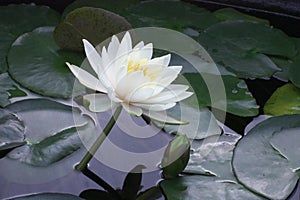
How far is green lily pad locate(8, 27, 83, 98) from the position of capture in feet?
4.19

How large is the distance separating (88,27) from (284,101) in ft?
1.69

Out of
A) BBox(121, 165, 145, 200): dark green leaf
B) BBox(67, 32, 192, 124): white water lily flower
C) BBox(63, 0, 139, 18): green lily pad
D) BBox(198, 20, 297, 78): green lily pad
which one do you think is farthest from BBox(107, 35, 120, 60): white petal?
BBox(63, 0, 139, 18): green lily pad

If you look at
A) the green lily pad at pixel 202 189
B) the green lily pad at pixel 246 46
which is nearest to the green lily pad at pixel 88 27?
the green lily pad at pixel 246 46

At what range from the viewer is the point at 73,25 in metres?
1.36

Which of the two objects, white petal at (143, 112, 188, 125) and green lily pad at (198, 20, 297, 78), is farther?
green lily pad at (198, 20, 297, 78)

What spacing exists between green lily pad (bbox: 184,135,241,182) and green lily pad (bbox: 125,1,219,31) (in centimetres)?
47

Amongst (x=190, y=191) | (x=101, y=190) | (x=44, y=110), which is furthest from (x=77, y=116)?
(x=190, y=191)

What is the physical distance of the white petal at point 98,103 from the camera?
98cm

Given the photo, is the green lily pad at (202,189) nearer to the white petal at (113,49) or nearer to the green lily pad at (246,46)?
the white petal at (113,49)

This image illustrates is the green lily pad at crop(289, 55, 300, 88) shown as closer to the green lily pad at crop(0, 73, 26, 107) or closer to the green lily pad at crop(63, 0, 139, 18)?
the green lily pad at crop(63, 0, 139, 18)

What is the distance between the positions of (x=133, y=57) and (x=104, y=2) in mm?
668

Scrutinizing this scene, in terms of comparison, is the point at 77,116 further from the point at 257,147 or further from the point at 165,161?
the point at 257,147

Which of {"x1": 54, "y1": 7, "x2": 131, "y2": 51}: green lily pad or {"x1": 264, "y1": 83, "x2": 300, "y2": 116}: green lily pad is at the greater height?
{"x1": 54, "y1": 7, "x2": 131, "y2": 51}: green lily pad

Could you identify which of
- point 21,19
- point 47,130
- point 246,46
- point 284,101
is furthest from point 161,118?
point 21,19
